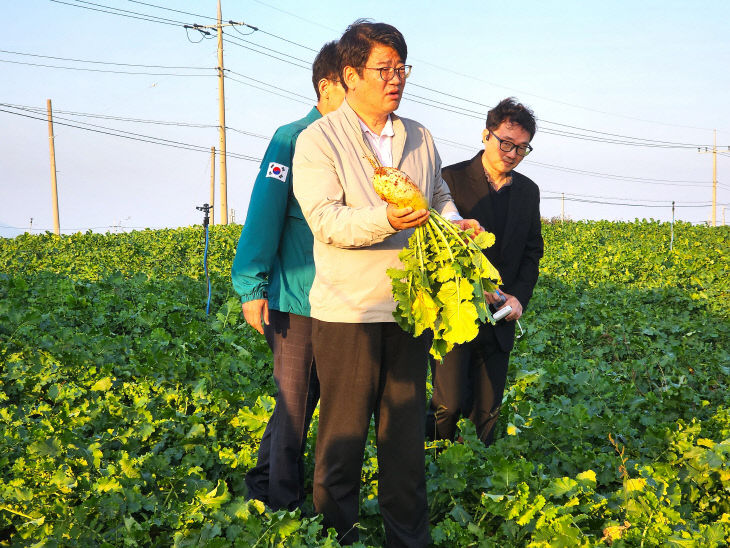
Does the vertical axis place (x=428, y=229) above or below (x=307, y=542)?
above

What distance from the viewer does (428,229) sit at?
8.57 feet

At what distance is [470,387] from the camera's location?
3.98m

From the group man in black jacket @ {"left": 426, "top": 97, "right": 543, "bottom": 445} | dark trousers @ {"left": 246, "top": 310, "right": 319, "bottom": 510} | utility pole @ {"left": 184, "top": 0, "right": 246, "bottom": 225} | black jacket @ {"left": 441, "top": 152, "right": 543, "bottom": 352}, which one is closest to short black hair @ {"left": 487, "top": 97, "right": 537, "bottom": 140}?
man in black jacket @ {"left": 426, "top": 97, "right": 543, "bottom": 445}

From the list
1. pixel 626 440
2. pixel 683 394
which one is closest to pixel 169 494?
pixel 626 440

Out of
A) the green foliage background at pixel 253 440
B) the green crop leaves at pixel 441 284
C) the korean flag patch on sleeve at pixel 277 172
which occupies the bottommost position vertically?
the green foliage background at pixel 253 440

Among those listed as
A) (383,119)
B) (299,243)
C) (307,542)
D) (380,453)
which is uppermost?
(383,119)

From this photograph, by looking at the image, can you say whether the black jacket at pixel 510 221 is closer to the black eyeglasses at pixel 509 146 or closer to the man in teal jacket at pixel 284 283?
the black eyeglasses at pixel 509 146

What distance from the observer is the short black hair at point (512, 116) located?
151 inches

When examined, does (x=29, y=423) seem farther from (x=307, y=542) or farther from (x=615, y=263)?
(x=615, y=263)

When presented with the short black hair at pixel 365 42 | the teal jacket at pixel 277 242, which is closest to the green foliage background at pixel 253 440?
the teal jacket at pixel 277 242

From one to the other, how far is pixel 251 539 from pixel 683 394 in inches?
130

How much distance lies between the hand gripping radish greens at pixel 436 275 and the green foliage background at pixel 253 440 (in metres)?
0.90

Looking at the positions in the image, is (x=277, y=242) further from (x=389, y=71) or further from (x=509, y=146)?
(x=509, y=146)

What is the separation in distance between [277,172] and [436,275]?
0.97 m
